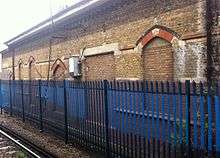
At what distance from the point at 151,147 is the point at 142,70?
12.5 feet

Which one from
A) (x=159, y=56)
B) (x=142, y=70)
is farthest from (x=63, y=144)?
(x=159, y=56)

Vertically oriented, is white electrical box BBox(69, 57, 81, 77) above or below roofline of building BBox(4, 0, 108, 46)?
below

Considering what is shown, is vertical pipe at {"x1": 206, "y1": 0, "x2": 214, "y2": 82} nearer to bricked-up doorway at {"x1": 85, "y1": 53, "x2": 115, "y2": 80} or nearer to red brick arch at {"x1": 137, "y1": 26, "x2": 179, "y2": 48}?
red brick arch at {"x1": 137, "y1": 26, "x2": 179, "y2": 48}

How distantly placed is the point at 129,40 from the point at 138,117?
13.9ft

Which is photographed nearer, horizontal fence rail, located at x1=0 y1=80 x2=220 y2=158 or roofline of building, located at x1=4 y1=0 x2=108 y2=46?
horizontal fence rail, located at x1=0 y1=80 x2=220 y2=158

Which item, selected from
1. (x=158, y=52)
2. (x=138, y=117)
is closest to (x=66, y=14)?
(x=158, y=52)

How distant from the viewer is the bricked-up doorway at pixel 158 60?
30.3ft

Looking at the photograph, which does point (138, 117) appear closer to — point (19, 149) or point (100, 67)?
point (19, 149)

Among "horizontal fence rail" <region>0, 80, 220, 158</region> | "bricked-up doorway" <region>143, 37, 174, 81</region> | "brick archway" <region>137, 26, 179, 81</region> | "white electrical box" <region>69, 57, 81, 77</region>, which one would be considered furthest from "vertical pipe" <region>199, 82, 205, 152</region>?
"white electrical box" <region>69, 57, 81, 77</region>

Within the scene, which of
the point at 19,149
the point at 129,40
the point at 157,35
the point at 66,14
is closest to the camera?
the point at 157,35

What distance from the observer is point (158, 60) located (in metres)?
9.72

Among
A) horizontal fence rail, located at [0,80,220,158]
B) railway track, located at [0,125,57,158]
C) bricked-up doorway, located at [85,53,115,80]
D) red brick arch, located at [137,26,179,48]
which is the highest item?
red brick arch, located at [137,26,179,48]

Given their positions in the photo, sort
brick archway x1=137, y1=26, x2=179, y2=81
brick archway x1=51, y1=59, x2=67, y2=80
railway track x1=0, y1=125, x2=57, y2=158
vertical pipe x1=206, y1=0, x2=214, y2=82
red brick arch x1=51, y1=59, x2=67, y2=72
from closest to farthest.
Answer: vertical pipe x1=206, y1=0, x2=214, y2=82 → brick archway x1=137, y1=26, x2=179, y2=81 → railway track x1=0, y1=125, x2=57, y2=158 → red brick arch x1=51, y1=59, x2=67, y2=72 → brick archway x1=51, y1=59, x2=67, y2=80

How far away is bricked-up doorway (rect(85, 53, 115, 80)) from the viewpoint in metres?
12.3
